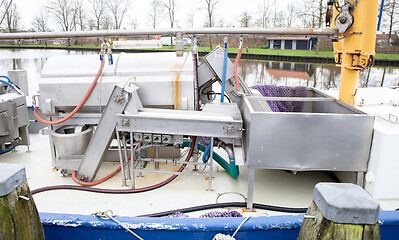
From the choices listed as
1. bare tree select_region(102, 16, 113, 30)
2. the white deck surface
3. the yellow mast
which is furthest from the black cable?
bare tree select_region(102, 16, 113, 30)

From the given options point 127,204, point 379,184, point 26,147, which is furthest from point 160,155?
point 379,184

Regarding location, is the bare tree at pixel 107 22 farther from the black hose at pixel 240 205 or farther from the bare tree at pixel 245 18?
the black hose at pixel 240 205

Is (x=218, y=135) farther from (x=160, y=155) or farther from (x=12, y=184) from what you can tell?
(x=12, y=184)

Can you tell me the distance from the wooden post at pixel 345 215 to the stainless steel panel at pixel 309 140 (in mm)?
1343

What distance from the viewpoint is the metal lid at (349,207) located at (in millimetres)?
1292

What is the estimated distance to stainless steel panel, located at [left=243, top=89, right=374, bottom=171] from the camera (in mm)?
2703

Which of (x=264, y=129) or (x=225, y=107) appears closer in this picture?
(x=264, y=129)

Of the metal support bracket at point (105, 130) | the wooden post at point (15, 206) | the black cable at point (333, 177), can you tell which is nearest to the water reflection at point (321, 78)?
the black cable at point (333, 177)

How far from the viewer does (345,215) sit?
1303mm

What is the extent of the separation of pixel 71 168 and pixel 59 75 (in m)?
1.08

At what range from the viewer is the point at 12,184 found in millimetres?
1411

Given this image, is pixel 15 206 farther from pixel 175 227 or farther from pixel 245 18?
pixel 245 18

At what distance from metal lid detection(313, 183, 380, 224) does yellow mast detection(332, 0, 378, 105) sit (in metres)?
2.05

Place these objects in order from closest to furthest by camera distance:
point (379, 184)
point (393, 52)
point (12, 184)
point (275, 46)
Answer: point (12, 184)
point (379, 184)
point (393, 52)
point (275, 46)
